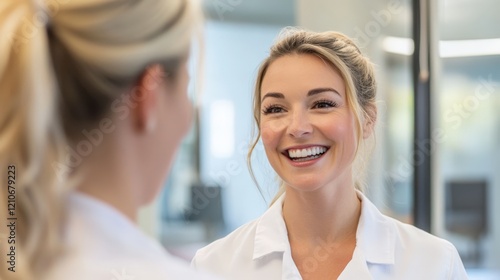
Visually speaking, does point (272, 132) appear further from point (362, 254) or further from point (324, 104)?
point (362, 254)

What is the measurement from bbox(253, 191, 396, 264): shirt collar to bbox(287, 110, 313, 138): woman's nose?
0.81 ft

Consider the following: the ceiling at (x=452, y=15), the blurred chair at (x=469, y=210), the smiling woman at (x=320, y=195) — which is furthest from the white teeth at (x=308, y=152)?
the blurred chair at (x=469, y=210)

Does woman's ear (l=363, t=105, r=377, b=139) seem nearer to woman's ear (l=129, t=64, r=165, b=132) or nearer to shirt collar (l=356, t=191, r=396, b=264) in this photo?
shirt collar (l=356, t=191, r=396, b=264)

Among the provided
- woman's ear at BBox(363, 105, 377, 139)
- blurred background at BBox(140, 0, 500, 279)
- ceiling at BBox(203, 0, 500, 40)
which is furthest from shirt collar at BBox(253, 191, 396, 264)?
ceiling at BBox(203, 0, 500, 40)

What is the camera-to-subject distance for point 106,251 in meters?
0.62

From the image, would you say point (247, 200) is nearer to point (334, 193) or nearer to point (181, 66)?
point (334, 193)

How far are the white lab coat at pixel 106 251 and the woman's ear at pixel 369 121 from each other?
1.11 m

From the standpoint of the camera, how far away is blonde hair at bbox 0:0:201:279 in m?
0.57

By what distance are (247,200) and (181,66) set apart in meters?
3.82

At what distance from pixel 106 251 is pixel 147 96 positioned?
151mm

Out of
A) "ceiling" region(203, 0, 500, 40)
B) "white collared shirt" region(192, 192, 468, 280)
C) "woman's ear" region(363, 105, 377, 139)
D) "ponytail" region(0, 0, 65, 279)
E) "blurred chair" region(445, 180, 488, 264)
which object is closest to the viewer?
"ponytail" region(0, 0, 65, 279)

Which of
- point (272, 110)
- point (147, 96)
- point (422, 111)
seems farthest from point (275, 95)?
point (422, 111)

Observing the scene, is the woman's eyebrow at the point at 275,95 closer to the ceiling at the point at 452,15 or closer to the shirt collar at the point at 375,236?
the shirt collar at the point at 375,236

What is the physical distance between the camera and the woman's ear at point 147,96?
612mm
